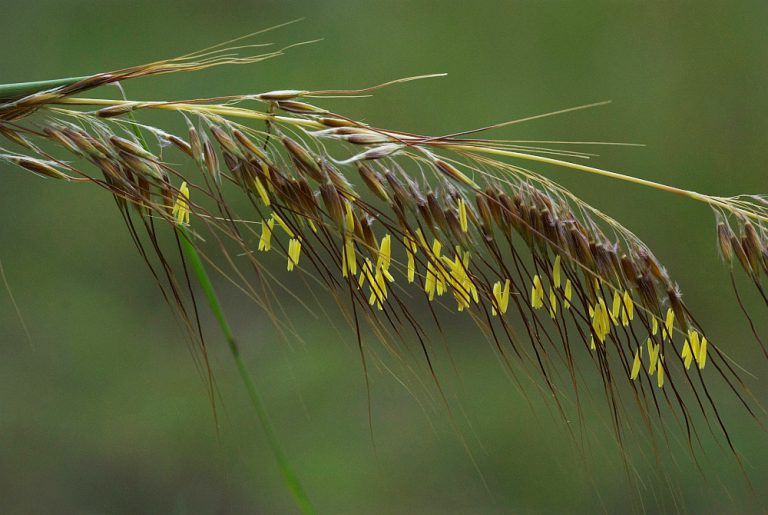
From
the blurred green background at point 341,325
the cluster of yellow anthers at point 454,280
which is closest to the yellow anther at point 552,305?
the cluster of yellow anthers at point 454,280

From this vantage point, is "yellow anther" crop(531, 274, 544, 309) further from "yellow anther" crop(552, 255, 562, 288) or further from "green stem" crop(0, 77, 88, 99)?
"green stem" crop(0, 77, 88, 99)

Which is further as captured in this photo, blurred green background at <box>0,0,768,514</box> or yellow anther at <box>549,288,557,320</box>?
blurred green background at <box>0,0,768,514</box>

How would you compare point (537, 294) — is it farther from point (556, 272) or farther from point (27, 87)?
point (27, 87)

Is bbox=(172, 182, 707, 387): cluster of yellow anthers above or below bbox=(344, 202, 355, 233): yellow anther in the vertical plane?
below

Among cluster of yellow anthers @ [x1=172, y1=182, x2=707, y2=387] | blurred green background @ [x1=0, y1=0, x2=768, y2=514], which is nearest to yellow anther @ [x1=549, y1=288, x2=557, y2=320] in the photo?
cluster of yellow anthers @ [x1=172, y1=182, x2=707, y2=387]

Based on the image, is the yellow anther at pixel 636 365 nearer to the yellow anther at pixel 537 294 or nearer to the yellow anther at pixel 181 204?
the yellow anther at pixel 537 294

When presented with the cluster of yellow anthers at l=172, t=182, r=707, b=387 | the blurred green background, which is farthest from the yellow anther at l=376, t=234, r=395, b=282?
the blurred green background

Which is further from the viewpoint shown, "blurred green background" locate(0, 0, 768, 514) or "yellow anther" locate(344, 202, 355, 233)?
"blurred green background" locate(0, 0, 768, 514)

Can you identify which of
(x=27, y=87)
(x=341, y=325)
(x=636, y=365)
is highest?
(x=27, y=87)

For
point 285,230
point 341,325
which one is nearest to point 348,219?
point 285,230

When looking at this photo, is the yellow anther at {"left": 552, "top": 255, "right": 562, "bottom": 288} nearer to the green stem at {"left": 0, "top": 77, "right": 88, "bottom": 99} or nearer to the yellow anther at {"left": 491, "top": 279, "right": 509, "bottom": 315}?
the yellow anther at {"left": 491, "top": 279, "right": 509, "bottom": 315}
